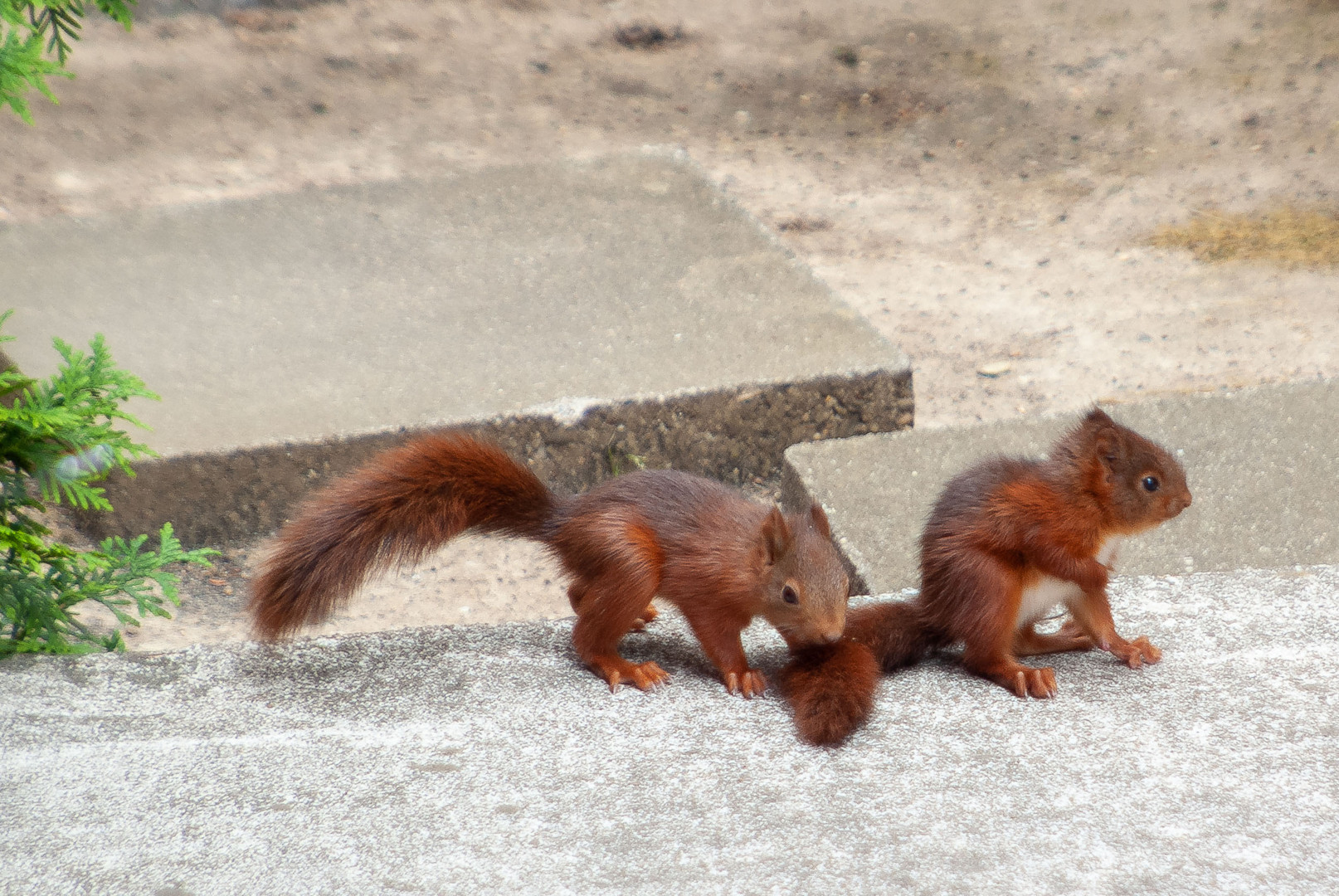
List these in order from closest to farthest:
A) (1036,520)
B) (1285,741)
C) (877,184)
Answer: (1285,741) < (1036,520) < (877,184)

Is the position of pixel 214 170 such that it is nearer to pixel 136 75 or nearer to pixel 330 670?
pixel 136 75

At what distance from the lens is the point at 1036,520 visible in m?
1.99

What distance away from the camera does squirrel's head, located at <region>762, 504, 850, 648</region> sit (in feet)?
6.48

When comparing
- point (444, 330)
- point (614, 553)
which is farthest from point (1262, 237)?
point (614, 553)

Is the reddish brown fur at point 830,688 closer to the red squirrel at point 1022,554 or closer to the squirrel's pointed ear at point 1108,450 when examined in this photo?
the red squirrel at point 1022,554

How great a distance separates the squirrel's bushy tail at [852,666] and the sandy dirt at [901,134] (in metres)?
2.06

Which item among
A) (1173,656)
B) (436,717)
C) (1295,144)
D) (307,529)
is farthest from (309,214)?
(1295,144)

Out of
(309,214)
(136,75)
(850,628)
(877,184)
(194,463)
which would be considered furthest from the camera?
(136,75)

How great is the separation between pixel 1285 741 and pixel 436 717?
1241mm

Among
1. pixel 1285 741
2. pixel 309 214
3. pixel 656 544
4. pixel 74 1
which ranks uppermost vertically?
pixel 74 1

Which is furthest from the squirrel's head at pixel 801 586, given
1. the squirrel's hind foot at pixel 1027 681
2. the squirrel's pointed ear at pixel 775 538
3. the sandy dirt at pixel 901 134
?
the sandy dirt at pixel 901 134

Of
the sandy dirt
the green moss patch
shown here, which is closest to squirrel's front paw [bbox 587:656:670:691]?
the sandy dirt

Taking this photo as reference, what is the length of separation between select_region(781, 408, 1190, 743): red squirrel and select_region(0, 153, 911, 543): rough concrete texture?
1448mm

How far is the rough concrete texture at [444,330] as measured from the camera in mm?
3375
